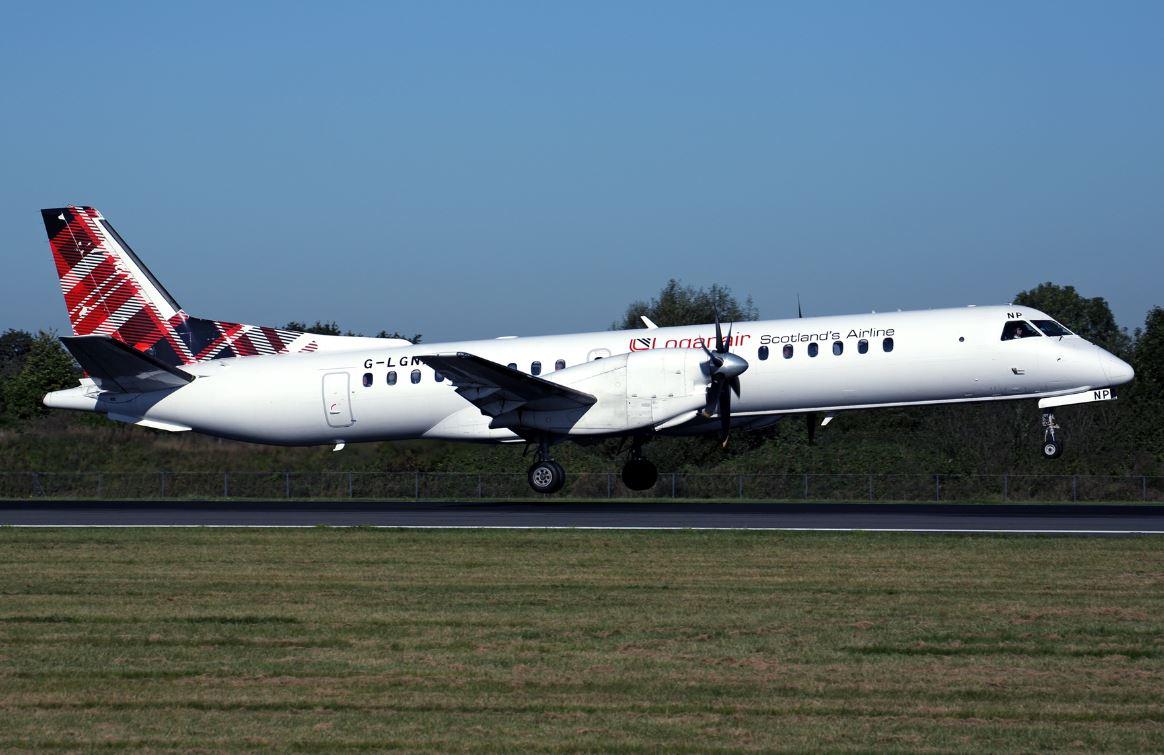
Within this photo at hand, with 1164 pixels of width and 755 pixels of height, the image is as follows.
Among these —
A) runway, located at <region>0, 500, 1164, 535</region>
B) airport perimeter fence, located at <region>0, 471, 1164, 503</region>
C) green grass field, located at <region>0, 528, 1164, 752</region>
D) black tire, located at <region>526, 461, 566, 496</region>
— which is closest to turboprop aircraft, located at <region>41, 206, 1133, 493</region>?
black tire, located at <region>526, 461, 566, 496</region>

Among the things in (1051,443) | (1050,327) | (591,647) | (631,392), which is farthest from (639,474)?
(591,647)

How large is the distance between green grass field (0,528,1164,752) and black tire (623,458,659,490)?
9915 millimetres

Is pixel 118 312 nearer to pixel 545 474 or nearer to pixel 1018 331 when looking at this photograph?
pixel 545 474

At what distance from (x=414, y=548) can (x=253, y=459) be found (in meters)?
19.0

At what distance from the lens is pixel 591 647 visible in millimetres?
12680

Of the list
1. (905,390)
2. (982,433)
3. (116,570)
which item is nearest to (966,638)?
(116,570)

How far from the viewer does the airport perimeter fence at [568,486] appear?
132 ft

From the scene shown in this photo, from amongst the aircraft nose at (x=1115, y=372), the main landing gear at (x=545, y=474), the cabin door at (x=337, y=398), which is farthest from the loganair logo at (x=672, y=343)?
the aircraft nose at (x=1115, y=372)

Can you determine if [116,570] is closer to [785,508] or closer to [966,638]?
[966,638]

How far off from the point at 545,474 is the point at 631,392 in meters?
3.16

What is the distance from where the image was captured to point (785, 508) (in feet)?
99.1

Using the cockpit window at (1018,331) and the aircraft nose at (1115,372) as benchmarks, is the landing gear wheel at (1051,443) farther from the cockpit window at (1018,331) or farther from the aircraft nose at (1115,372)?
the cockpit window at (1018,331)

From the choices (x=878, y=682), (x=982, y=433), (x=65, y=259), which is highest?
(x=65, y=259)

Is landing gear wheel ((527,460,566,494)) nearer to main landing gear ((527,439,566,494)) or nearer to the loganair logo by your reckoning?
main landing gear ((527,439,566,494))
